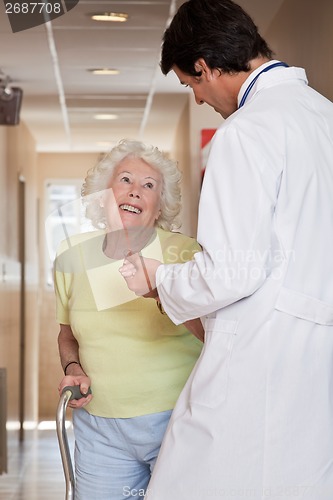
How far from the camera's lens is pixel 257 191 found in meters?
1.19

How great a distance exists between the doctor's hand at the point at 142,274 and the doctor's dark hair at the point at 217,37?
0.93ft

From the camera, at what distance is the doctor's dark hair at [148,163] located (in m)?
1.64

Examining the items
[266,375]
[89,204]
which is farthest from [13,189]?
[266,375]

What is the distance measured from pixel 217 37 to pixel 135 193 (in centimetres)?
39

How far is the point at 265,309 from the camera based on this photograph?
4.03ft

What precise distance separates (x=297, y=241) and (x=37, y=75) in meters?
3.47

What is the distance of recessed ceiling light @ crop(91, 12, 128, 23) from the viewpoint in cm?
346

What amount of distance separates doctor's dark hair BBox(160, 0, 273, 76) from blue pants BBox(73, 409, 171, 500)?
0.58 metres

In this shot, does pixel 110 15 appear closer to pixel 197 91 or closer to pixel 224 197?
pixel 197 91

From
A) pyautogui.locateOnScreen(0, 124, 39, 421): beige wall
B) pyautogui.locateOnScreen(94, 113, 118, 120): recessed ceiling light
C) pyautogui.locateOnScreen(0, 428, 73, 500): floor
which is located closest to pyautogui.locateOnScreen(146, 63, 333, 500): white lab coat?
pyautogui.locateOnScreen(0, 428, 73, 500): floor
